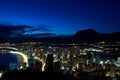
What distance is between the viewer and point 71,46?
24594 millimetres

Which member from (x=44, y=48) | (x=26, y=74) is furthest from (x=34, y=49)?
(x=26, y=74)

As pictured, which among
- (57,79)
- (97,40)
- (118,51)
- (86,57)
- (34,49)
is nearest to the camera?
(57,79)

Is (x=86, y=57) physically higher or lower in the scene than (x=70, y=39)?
lower

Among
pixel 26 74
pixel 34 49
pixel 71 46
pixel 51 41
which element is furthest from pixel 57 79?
pixel 34 49

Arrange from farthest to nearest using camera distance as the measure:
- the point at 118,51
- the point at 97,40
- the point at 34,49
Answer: the point at 34,49 < the point at 97,40 < the point at 118,51

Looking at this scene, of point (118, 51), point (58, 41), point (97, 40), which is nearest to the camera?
point (118, 51)

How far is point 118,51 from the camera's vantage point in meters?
20.3

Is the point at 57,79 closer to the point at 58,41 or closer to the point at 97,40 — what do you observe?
the point at 97,40

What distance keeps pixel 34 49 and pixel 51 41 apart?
4.70m

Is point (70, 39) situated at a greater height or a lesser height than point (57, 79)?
greater

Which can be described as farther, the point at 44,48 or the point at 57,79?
the point at 44,48

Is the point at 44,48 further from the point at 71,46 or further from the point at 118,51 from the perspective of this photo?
the point at 118,51

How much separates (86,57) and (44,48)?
32.2ft

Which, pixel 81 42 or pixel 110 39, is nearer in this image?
pixel 110 39
